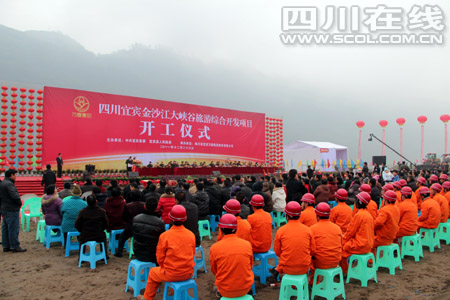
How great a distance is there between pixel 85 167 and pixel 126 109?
3.25 metres

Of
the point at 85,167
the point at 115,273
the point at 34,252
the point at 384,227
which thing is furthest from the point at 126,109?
the point at 384,227

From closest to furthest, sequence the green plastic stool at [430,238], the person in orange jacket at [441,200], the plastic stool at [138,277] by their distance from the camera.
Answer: the plastic stool at [138,277] → the green plastic stool at [430,238] → the person in orange jacket at [441,200]

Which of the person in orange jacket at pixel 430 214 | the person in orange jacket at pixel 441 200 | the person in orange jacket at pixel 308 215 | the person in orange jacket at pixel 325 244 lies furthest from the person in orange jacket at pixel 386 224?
the person in orange jacket at pixel 441 200

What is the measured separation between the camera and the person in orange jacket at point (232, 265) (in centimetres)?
227

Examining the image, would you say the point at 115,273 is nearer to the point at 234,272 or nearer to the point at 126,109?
the point at 234,272

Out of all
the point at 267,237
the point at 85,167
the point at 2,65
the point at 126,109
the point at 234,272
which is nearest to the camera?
the point at 234,272

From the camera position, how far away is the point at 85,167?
505 inches

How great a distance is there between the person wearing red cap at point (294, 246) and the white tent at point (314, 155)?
18501 mm

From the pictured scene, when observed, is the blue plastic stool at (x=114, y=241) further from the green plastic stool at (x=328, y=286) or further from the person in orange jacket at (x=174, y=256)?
the green plastic stool at (x=328, y=286)

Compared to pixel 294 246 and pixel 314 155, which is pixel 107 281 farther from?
pixel 314 155

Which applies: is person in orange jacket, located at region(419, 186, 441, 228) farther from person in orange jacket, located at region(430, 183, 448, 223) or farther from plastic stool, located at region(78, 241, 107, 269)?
plastic stool, located at region(78, 241, 107, 269)

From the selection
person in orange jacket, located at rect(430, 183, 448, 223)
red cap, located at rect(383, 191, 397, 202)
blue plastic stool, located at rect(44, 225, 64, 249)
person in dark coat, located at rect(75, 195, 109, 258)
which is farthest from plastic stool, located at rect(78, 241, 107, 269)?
person in orange jacket, located at rect(430, 183, 448, 223)

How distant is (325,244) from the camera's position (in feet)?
9.32

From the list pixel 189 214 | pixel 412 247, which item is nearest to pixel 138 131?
pixel 189 214
